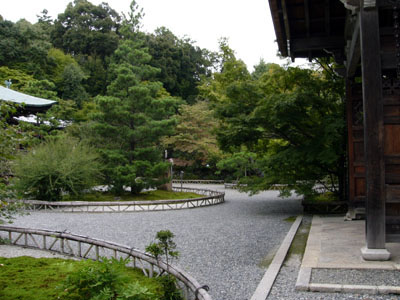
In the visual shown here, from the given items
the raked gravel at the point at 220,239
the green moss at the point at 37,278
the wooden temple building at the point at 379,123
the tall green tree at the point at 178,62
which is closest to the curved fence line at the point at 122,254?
the green moss at the point at 37,278

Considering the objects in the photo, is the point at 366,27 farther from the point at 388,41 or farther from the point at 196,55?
the point at 196,55

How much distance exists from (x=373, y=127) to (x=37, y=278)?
16.4 feet

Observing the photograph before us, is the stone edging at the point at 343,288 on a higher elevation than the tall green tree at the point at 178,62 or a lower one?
lower

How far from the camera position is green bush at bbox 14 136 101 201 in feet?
46.5

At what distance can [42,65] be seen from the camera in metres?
35.4

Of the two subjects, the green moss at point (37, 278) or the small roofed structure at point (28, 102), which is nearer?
the green moss at point (37, 278)

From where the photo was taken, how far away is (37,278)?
482 cm

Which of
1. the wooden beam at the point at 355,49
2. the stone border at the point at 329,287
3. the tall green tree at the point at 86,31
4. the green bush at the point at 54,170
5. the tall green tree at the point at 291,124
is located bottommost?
the stone border at the point at 329,287

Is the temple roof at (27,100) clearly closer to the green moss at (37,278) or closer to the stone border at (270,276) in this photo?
the green moss at (37,278)

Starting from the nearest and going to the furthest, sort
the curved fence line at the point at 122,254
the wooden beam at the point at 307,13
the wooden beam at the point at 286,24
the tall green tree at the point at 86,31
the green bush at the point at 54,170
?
the curved fence line at the point at 122,254, the wooden beam at the point at 286,24, the wooden beam at the point at 307,13, the green bush at the point at 54,170, the tall green tree at the point at 86,31

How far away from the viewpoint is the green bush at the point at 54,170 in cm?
1416

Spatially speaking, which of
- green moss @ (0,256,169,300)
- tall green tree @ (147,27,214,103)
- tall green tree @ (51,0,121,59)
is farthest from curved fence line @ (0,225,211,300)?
tall green tree @ (51,0,121,59)

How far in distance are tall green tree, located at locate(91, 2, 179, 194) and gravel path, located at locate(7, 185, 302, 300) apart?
142 inches

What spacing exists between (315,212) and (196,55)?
37.5 meters
